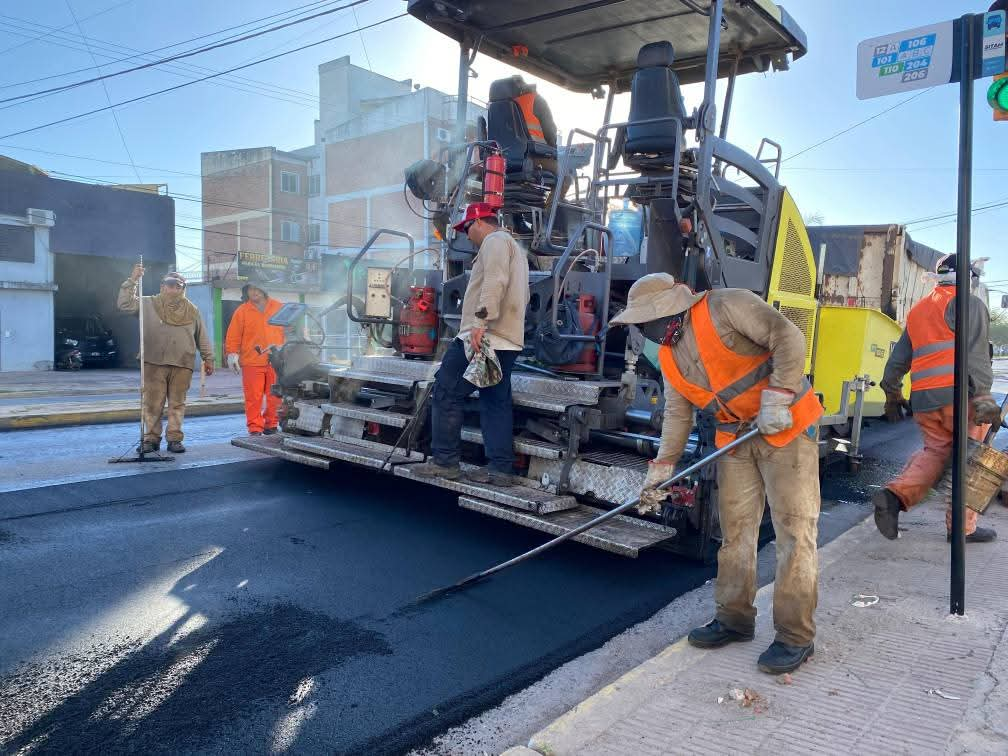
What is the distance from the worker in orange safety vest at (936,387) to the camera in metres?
4.46

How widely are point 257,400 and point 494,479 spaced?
400 centimetres

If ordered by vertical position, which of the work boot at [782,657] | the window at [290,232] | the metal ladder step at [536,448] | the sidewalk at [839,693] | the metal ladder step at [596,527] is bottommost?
the sidewalk at [839,693]

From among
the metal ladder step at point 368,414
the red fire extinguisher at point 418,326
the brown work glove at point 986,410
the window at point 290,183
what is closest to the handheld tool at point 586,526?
the metal ladder step at point 368,414

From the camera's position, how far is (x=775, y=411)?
9.43 feet

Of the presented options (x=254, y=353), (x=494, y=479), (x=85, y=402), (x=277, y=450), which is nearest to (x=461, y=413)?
(x=494, y=479)

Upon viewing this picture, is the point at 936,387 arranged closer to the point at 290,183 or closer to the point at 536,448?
the point at 536,448

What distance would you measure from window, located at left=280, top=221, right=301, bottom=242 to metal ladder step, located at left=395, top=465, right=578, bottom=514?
38784mm

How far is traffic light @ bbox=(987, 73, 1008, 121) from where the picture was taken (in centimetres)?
356

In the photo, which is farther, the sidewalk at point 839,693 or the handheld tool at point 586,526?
the handheld tool at point 586,526

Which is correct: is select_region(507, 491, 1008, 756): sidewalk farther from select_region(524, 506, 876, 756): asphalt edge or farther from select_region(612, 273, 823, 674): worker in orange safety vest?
select_region(612, 273, 823, 674): worker in orange safety vest

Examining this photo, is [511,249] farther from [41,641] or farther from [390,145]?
[390,145]

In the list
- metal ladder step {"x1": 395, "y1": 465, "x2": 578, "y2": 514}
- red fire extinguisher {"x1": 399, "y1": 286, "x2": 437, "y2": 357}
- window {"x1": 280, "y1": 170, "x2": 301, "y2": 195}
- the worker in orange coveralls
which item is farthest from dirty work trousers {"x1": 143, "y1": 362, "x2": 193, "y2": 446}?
window {"x1": 280, "y1": 170, "x2": 301, "y2": 195}

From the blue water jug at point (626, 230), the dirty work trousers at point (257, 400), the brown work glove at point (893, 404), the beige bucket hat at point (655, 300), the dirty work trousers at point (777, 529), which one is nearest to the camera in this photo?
the dirty work trousers at point (777, 529)

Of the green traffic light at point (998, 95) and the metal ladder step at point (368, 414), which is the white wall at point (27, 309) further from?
the green traffic light at point (998, 95)
